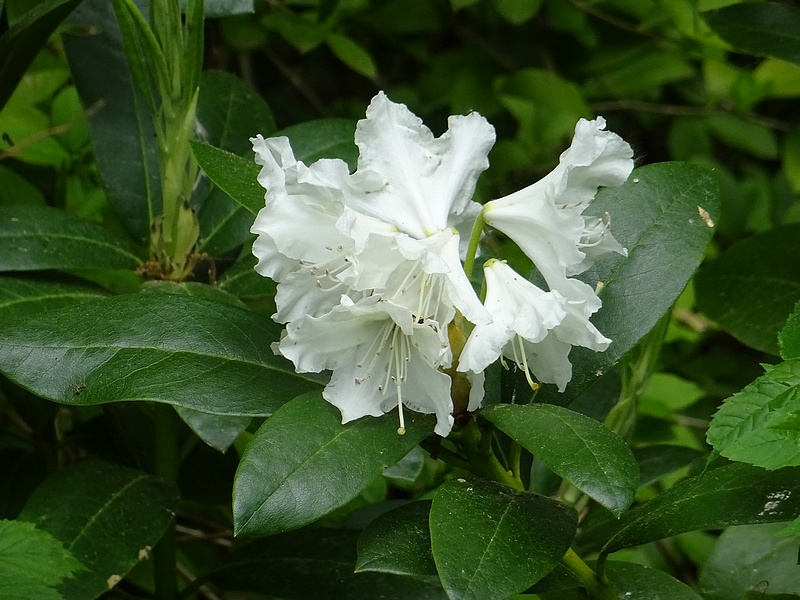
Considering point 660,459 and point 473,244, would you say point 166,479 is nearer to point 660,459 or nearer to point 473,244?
point 473,244

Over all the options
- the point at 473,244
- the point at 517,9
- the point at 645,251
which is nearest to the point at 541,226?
the point at 473,244

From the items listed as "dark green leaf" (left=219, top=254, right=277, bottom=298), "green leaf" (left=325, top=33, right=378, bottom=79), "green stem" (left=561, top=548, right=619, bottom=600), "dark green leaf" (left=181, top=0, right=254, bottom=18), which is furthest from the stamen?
"green leaf" (left=325, top=33, right=378, bottom=79)

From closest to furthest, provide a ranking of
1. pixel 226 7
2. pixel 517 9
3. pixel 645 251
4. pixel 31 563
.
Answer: pixel 31 563 → pixel 645 251 → pixel 226 7 → pixel 517 9

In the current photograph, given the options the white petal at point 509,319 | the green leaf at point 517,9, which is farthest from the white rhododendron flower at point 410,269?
the green leaf at point 517,9

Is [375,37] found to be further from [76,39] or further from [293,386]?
[293,386]

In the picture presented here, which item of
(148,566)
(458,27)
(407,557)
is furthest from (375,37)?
(407,557)

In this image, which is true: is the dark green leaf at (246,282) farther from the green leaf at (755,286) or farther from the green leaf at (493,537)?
the green leaf at (755,286)
